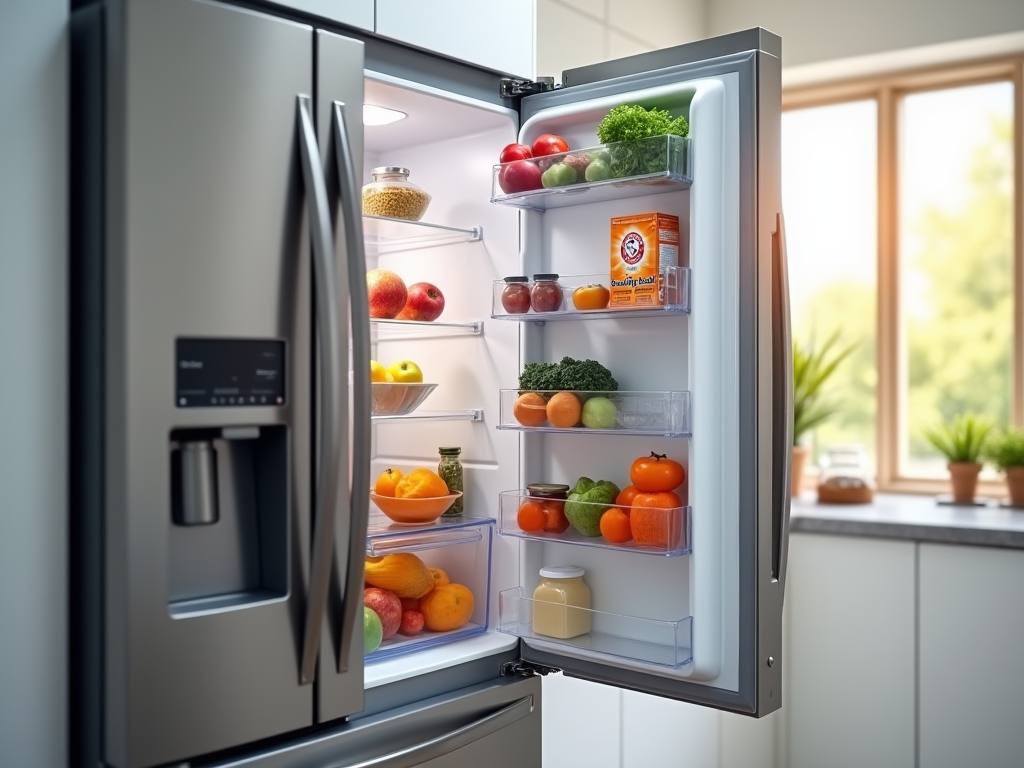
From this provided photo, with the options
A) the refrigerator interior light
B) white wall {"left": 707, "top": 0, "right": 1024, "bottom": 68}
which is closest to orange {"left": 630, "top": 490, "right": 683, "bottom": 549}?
the refrigerator interior light

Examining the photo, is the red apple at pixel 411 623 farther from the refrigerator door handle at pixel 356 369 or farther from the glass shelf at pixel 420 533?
the refrigerator door handle at pixel 356 369

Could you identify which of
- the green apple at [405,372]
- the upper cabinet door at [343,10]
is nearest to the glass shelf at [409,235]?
the green apple at [405,372]

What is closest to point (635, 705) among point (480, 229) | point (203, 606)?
point (480, 229)

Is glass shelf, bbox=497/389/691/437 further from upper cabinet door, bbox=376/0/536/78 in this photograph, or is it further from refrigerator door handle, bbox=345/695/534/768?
upper cabinet door, bbox=376/0/536/78

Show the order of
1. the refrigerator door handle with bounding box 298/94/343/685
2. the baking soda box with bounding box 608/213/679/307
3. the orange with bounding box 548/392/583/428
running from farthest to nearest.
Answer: the orange with bounding box 548/392/583/428 → the baking soda box with bounding box 608/213/679/307 → the refrigerator door handle with bounding box 298/94/343/685

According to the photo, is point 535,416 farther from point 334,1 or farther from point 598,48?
point 598,48

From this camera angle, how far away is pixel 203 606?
1270 mm

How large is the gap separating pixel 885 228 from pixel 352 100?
2517 mm

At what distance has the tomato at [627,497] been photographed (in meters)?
1.68

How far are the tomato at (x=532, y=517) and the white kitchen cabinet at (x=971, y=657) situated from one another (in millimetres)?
1476

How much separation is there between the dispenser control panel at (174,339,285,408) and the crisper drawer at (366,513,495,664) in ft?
1.63

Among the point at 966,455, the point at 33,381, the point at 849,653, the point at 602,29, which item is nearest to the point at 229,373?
the point at 33,381

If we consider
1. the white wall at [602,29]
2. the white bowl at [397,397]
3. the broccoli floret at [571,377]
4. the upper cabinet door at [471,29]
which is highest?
the white wall at [602,29]

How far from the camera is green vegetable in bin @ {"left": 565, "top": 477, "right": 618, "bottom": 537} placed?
5.67ft
